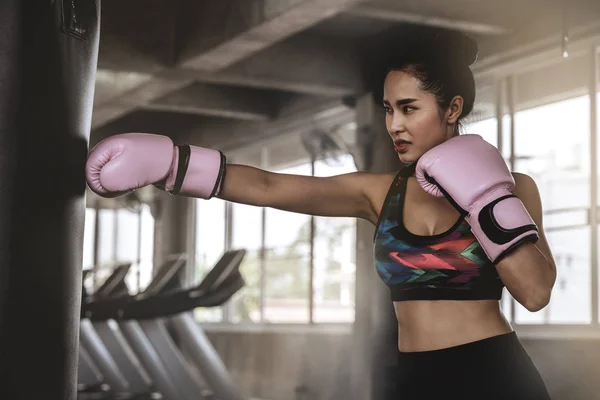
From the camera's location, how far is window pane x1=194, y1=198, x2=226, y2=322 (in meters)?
9.98

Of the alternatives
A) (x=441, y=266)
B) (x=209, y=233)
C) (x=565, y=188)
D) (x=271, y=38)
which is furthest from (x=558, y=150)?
(x=209, y=233)

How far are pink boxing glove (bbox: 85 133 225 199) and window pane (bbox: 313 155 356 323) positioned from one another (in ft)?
19.5

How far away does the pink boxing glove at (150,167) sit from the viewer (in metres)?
1.78

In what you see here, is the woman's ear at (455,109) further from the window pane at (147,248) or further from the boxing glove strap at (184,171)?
the window pane at (147,248)

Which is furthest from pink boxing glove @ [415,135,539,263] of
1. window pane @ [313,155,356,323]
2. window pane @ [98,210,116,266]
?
window pane @ [98,210,116,266]

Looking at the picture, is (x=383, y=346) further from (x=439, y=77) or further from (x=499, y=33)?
(x=439, y=77)

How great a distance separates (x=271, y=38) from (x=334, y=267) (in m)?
2.93

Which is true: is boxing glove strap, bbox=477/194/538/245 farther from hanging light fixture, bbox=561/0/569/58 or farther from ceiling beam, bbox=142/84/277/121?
ceiling beam, bbox=142/84/277/121

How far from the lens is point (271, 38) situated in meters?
5.63

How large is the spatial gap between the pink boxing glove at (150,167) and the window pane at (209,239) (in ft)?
26.1

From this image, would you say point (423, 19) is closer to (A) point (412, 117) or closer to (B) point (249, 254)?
Answer: (A) point (412, 117)

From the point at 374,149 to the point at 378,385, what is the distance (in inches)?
67.2

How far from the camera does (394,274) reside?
6.21 ft

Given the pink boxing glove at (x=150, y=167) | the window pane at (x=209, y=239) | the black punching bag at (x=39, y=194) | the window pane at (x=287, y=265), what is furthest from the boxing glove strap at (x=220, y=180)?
the window pane at (x=209, y=239)
